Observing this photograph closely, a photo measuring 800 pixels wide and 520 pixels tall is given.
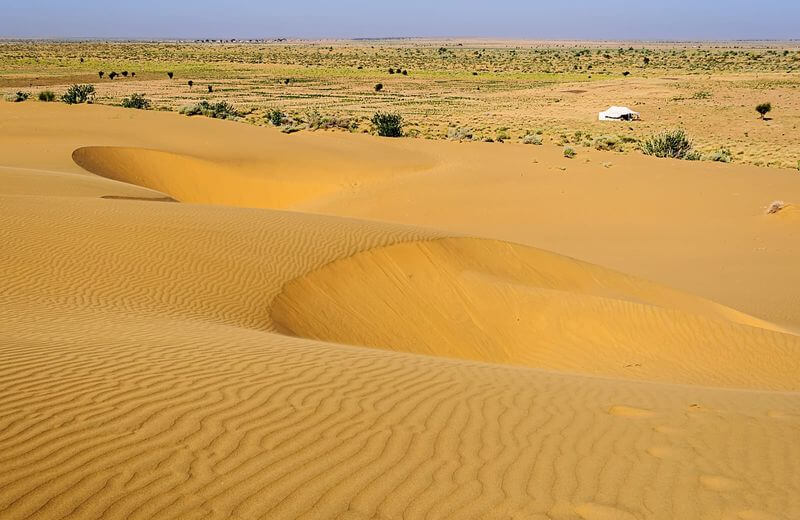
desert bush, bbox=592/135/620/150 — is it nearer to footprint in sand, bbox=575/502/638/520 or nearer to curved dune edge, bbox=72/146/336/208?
curved dune edge, bbox=72/146/336/208

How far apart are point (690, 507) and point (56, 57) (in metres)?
115

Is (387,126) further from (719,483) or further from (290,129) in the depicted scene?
(719,483)

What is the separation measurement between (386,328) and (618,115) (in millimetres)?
40669

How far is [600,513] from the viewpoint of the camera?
4.29m

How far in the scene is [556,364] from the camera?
11.7 m

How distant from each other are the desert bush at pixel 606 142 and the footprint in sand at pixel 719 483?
32.2 metres

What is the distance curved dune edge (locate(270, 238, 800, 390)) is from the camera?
1134 cm

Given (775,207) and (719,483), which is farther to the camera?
(775,207)

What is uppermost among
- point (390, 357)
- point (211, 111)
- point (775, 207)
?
point (390, 357)

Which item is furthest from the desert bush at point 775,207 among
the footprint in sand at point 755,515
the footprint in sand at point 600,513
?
the footprint in sand at point 600,513

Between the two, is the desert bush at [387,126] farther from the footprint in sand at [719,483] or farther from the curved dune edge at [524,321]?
the footprint in sand at [719,483]

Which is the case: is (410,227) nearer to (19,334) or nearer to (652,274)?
(652,274)

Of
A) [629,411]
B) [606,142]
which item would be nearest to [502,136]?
[606,142]

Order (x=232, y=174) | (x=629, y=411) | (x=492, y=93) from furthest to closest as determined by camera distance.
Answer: (x=492, y=93) < (x=232, y=174) < (x=629, y=411)
